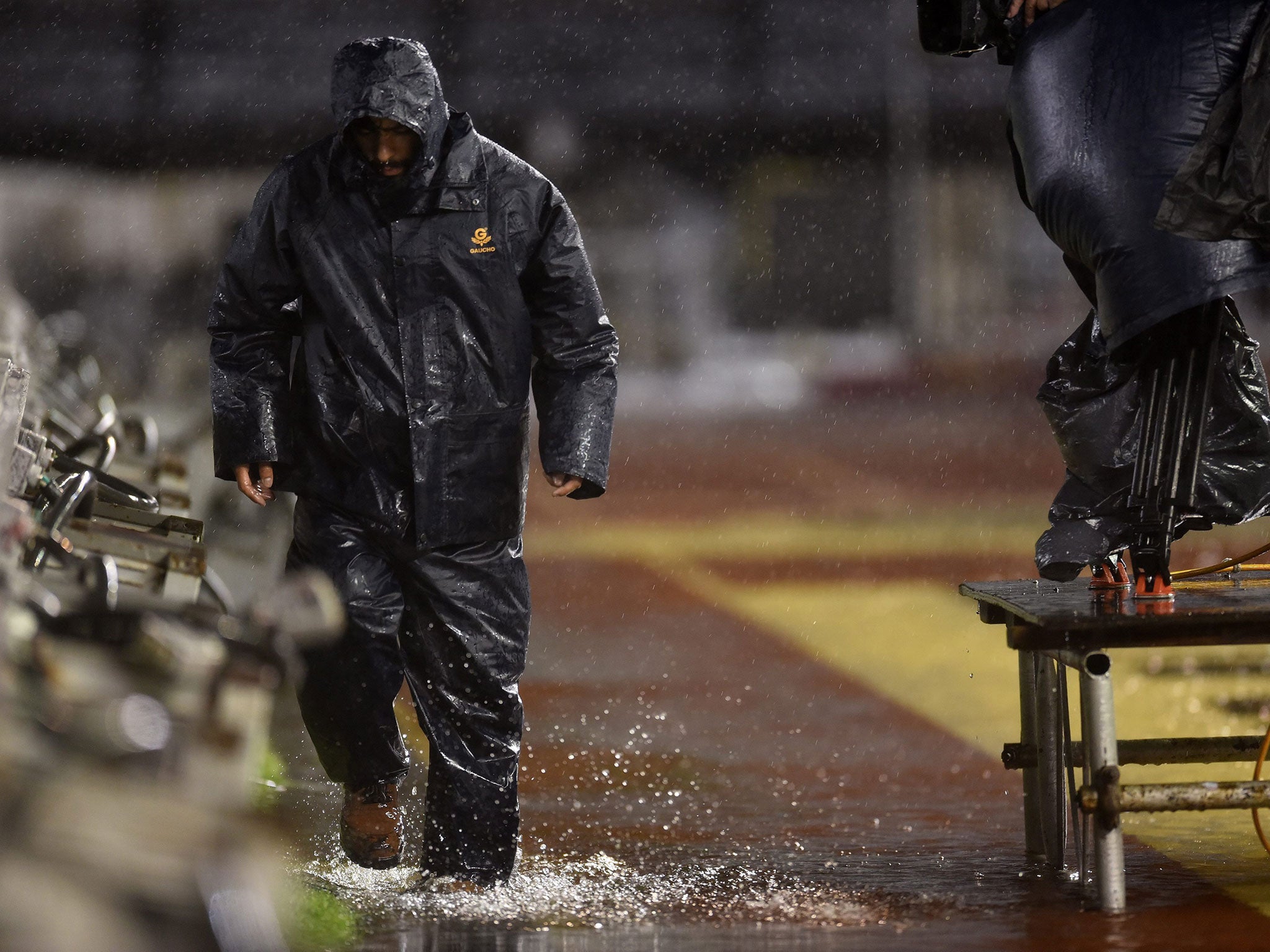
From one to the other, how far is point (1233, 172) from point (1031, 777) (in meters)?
1.62

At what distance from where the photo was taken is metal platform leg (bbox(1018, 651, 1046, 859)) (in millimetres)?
4621

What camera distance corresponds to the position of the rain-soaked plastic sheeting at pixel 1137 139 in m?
4.19

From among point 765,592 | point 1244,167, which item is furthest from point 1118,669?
point 1244,167

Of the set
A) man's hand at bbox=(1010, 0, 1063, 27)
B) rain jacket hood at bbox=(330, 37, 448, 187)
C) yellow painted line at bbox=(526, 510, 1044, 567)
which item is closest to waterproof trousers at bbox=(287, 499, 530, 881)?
rain jacket hood at bbox=(330, 37, 448, 187)

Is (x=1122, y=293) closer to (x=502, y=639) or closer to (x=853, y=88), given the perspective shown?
(x=502, y=639)

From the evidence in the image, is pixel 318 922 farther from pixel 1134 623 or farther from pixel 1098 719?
pixel 1134 623

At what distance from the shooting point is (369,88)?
412cm

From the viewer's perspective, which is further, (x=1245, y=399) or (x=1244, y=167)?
(x=1245, y=399)

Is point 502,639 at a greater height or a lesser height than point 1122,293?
lesser

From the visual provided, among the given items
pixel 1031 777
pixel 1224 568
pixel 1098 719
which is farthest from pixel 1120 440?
pixel 1098 719

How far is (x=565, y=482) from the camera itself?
4.42 m

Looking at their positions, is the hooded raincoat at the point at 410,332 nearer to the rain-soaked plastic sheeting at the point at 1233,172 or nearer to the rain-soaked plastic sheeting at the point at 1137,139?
the rain-soaked plastic sheeting at the point at 1137,139

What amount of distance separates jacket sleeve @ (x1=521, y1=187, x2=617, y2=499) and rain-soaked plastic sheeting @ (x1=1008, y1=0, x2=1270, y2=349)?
118 centimetres

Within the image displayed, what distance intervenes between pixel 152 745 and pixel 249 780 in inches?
6.7
